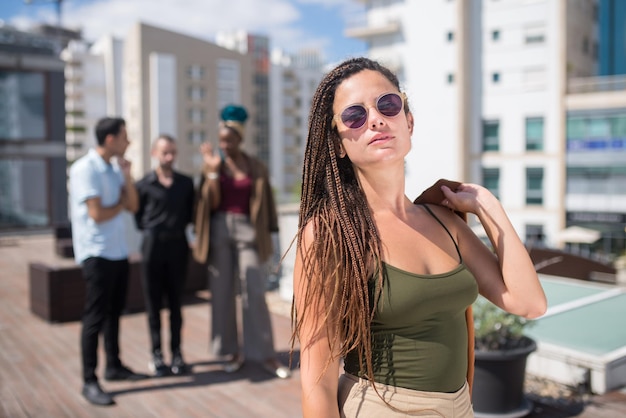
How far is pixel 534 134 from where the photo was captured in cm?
3403

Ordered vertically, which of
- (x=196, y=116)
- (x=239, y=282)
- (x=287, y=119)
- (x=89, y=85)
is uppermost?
(x=89, y=85)

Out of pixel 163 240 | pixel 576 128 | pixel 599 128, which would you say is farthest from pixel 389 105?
pixel 576 128

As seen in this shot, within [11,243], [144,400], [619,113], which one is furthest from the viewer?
[619,113]

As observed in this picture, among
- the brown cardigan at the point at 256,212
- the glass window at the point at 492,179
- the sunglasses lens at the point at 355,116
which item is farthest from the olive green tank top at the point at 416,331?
the glass window at the point at 492,179

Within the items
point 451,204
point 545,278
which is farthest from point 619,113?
point 451,204

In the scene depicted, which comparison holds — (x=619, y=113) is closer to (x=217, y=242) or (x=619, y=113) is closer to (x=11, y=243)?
(x=11, y=243)

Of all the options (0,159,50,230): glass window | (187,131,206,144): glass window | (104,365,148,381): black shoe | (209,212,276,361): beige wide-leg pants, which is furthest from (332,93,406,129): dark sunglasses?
(187,131,206,144): glass window

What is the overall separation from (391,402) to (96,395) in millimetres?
3190

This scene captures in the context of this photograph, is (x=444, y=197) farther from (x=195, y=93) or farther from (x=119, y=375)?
(x=195, y=93)

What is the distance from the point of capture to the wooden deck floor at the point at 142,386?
155 inches

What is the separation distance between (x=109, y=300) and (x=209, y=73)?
71169 millimetres

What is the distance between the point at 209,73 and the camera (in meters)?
72.6

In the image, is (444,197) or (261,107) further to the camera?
(261,107)

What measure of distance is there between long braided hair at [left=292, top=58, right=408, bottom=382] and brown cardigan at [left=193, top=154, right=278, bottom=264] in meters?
2.92
